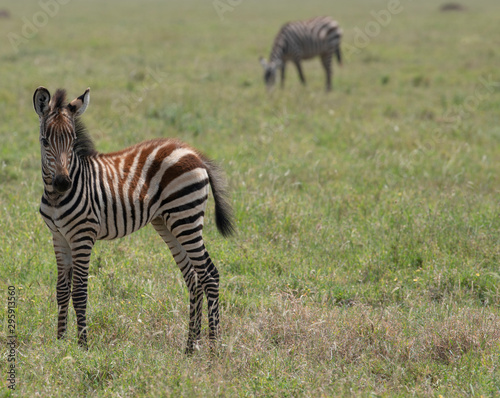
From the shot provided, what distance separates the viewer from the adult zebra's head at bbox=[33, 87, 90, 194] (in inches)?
175

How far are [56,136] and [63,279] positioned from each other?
1.26 m

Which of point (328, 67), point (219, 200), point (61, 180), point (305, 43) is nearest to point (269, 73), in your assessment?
point (328, 67)

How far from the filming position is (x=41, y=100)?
451cm

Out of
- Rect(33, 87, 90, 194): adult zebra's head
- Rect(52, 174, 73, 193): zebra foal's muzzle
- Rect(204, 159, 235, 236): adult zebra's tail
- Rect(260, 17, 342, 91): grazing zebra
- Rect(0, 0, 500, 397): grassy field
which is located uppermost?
Rect(260, 17, 342, 91): grazing zebra

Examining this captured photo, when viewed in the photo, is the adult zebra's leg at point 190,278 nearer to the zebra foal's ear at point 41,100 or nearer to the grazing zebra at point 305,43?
the zebra foal's ear at point 41,100

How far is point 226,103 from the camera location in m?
14.0

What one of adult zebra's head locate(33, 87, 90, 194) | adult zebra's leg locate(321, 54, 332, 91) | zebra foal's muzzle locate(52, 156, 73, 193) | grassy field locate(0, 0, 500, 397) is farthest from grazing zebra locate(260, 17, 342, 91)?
zebra foal's muzzle locate(52, 156, 73, 193)

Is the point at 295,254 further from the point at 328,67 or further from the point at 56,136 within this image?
the point at 328,67

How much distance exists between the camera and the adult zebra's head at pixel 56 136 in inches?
175

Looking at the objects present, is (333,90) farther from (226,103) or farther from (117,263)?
(117,263)

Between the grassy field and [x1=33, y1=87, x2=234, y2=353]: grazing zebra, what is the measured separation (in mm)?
457

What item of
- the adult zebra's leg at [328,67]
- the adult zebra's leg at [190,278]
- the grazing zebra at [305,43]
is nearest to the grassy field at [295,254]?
the adult zebra's leg at [190,278]

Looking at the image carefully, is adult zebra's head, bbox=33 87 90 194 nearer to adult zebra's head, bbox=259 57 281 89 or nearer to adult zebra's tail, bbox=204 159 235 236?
adult zebra's tail, bbox=204 159 235 236

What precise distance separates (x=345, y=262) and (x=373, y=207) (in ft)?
5.45
